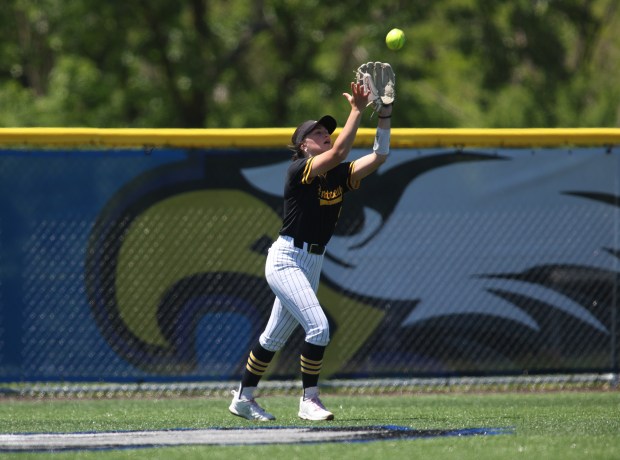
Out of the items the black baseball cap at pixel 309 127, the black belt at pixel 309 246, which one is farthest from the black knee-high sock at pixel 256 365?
the black baseball cap at pixel 309 127

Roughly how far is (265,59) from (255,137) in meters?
14.8

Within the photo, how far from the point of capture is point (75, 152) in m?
8.42

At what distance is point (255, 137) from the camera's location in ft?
27.5

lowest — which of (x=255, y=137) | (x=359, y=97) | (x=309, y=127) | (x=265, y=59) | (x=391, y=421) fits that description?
(x=265, y=59)

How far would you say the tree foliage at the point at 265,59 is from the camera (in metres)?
18.7

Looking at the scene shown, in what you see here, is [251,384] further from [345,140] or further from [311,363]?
[345,140]

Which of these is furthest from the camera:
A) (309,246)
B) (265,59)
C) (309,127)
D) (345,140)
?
(265,59)

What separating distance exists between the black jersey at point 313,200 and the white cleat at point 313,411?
36.8 inches

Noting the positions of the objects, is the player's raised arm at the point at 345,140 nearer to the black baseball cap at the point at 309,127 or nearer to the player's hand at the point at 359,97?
the player's hand at the point at 359,97

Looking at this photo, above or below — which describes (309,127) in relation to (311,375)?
above

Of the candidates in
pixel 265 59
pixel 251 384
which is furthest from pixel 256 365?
pixel 265 59

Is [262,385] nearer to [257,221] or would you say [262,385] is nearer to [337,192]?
[257,221]

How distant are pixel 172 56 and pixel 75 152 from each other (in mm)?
10451

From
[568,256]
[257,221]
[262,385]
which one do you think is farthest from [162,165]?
[568,256]
